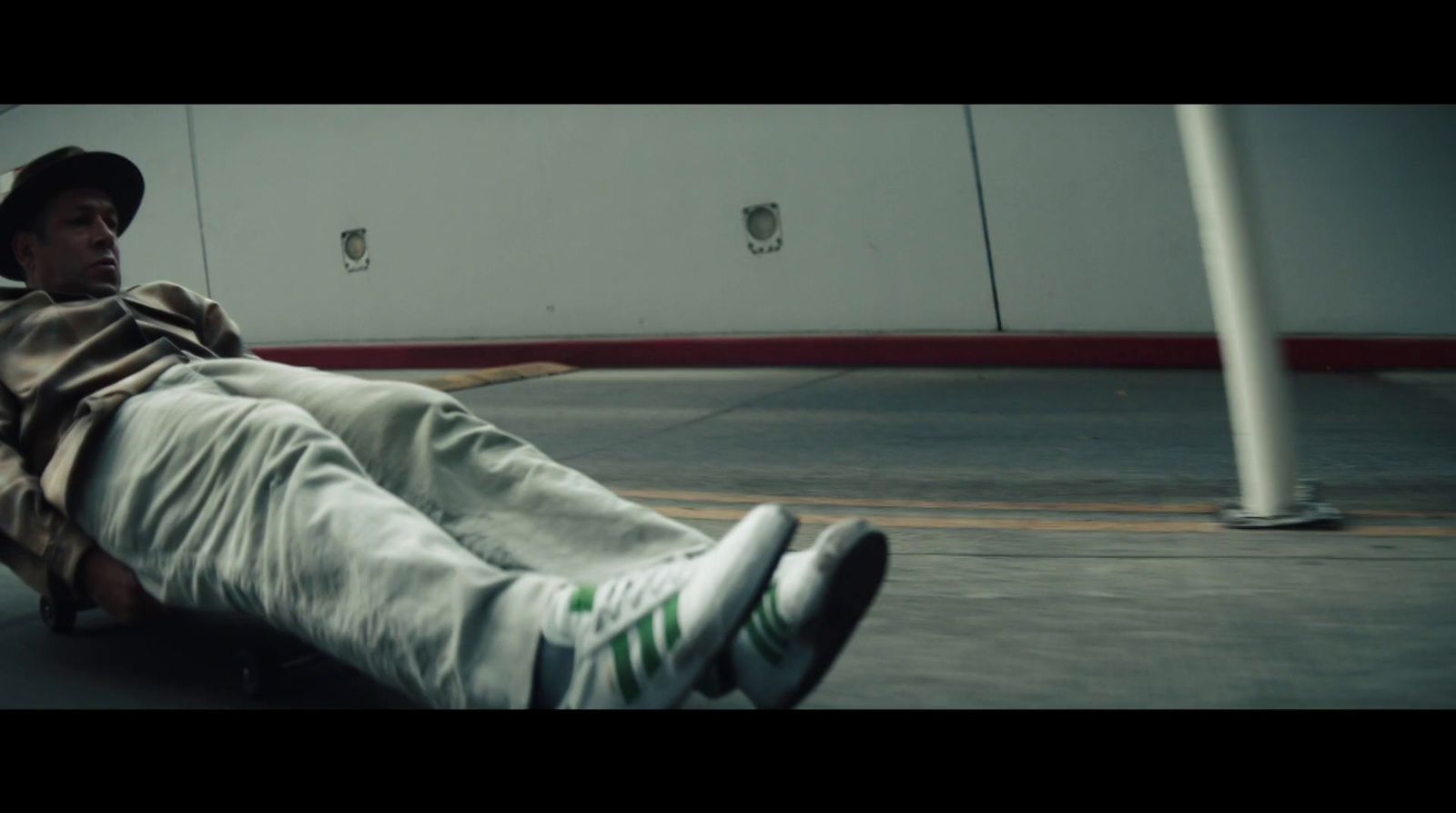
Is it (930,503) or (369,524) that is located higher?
(369,524)

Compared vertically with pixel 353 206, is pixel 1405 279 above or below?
below

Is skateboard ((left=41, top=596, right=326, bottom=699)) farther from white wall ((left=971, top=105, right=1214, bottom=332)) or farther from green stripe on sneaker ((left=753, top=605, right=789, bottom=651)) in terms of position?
white wall ((left=971, top=105, right=1214, bottom=332))

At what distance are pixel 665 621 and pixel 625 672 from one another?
3.6 inches

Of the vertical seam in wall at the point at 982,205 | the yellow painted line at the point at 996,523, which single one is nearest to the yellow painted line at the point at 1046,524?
the yellow painted line at the point at 996,523

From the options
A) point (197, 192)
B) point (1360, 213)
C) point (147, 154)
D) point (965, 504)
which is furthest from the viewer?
point (147, 154)

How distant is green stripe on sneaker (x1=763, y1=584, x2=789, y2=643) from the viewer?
1918 mm

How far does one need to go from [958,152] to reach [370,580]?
277 inches

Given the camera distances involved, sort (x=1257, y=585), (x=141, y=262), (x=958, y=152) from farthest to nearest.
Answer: (x=141, y=262)
(x=958, y=152)
(x=1257, y=585)

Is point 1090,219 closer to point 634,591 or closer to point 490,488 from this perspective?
point 490,488

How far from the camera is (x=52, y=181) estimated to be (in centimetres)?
316

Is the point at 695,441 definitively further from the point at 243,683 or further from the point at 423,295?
the point at 423,295

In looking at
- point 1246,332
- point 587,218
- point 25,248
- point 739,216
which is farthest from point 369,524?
point 587,218
